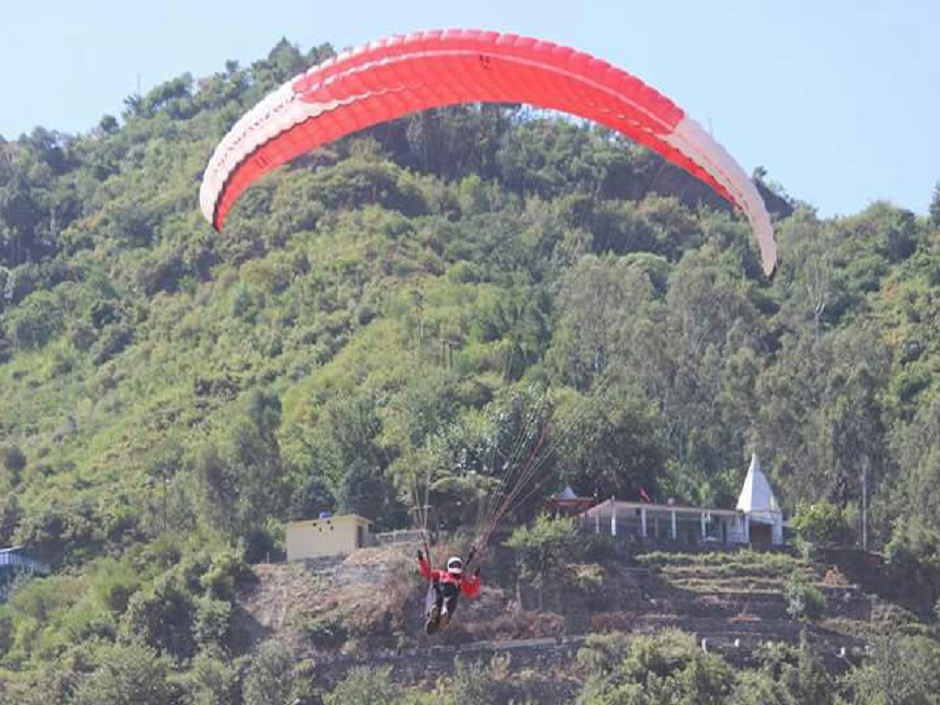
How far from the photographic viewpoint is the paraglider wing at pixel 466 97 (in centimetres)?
2780

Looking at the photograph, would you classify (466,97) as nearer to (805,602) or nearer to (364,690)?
(364,690)

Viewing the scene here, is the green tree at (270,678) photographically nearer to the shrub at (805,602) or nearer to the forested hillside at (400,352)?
the forested hillside at (400,352)

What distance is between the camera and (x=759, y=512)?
55.8 m

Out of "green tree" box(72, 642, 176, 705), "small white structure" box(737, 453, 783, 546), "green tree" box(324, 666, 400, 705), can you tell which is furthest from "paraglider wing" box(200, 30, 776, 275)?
"small white structure" box(737, 453, 783, 546)

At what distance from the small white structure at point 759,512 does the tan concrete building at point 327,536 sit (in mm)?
8633

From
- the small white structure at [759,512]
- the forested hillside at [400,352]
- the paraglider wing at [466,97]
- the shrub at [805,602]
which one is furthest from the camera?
the small white structure at [759,512]

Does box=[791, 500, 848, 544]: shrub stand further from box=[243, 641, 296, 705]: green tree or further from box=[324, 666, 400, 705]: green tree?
box=[243, 641, 296, 705]: green tree

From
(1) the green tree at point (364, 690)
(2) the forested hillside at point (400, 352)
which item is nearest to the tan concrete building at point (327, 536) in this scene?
(2) the forested hillside at point (400, 352)

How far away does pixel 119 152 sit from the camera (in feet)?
313

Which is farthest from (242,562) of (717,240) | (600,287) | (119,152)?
(119,152)

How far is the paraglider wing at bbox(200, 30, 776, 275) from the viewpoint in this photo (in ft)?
91.2

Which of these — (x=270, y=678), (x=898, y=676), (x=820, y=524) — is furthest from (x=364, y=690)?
(x=820, y=524)

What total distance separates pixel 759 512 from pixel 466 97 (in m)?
28.6

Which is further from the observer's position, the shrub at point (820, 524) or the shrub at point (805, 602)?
the shrub at point (820, 524)
